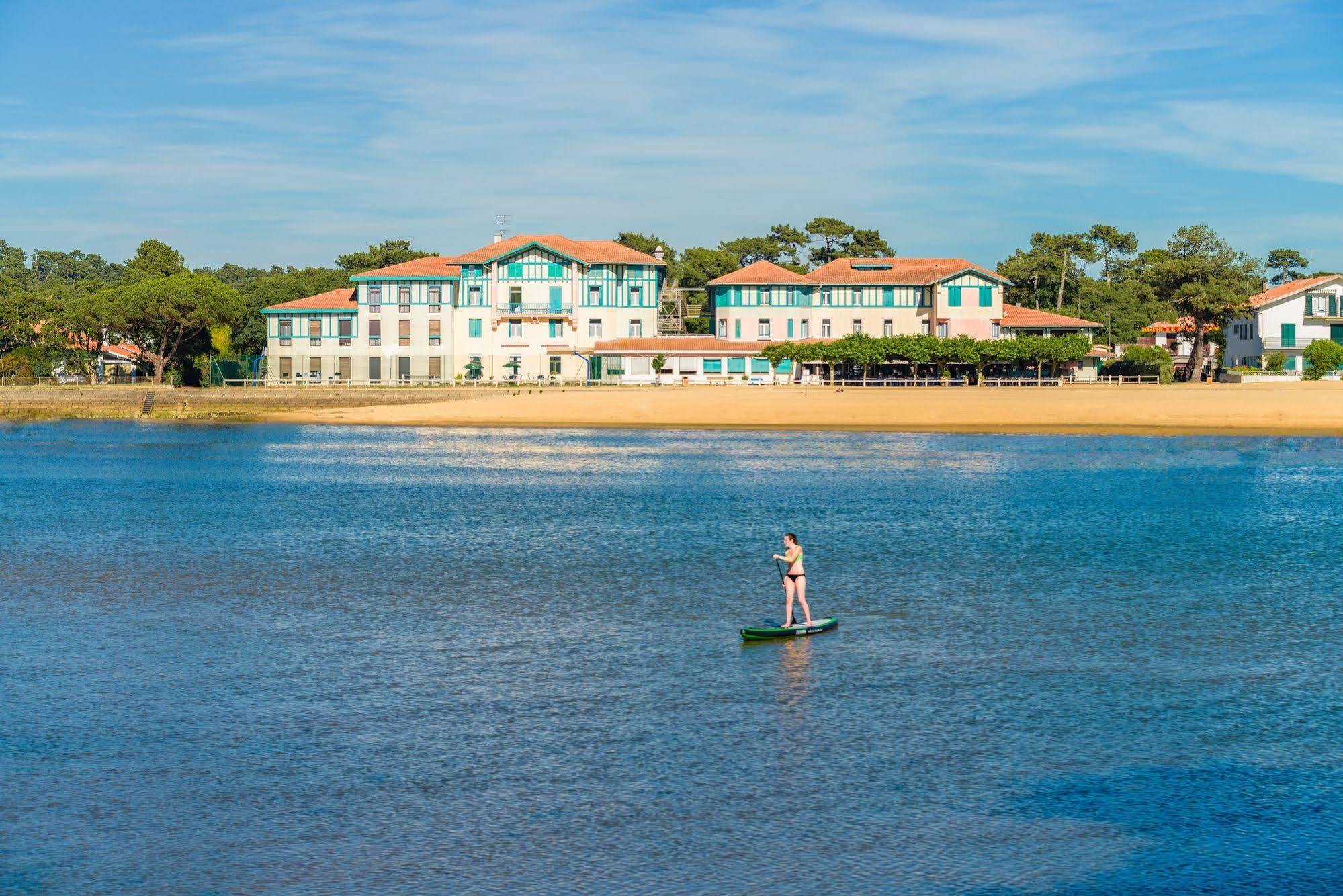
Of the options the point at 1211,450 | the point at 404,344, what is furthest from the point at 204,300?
the point at 1211,450

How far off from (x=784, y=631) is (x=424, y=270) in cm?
8924

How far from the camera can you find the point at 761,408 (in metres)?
78.8

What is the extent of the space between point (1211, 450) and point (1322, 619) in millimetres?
41603

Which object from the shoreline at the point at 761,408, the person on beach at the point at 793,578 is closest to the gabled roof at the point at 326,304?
the shoreline at the point at 761,408

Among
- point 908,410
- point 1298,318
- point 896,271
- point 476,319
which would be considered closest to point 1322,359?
point 1298,318

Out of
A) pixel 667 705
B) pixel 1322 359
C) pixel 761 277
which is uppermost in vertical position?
pixel 761 277

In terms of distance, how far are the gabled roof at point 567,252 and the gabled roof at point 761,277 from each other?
5.75m

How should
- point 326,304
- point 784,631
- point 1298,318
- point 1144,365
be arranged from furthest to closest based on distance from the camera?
point 326,304, point 1298,318, point 1144,365, point 784,631

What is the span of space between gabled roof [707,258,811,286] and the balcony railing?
40.1 feet

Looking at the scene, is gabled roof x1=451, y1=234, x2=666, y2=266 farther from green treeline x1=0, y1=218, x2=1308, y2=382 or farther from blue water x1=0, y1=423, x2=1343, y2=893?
blue water x1=0, y1=423, x2=1343, y2=893

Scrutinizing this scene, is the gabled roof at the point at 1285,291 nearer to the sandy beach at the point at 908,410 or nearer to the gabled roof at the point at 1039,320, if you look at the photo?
the gabled roof at the point at 1039,320

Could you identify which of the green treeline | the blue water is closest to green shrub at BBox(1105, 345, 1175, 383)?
the green treeline

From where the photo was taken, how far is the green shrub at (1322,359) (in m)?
94.3

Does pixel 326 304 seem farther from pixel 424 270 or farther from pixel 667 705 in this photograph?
pixel 667 705
